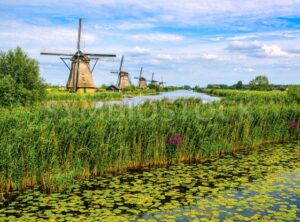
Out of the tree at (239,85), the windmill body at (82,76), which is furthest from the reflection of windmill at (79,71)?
the tree at (239,85)

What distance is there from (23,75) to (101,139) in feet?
41.6

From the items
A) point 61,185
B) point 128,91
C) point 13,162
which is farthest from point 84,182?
point 128,91

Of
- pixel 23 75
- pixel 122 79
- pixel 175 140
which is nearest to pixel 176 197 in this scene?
pixel 175 140

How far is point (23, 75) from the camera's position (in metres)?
19.0

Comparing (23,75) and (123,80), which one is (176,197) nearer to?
(23,75)

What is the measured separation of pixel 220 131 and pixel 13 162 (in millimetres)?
6428

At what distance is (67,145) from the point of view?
763 cm

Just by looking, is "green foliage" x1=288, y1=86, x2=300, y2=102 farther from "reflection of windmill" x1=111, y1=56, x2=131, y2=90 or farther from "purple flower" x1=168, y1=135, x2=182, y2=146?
"reflection of windmill" x1=111, y1=56, x2=131, y2=90

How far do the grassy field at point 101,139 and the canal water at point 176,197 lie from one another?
1.37 feet

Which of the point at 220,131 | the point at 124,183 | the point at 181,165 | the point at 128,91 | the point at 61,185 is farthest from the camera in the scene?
the point at 128,91

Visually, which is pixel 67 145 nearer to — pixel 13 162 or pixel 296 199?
pixel 13 162

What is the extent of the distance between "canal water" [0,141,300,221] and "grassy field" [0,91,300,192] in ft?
1.37

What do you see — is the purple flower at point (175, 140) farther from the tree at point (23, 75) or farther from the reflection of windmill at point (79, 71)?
the reflection of windmill at point (79, 71)

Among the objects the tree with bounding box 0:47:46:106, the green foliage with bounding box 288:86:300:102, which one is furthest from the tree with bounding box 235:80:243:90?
the tree with bounding box 0:47:46:106
